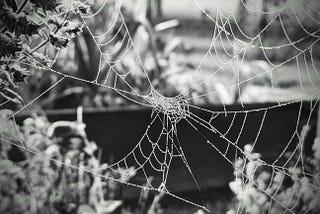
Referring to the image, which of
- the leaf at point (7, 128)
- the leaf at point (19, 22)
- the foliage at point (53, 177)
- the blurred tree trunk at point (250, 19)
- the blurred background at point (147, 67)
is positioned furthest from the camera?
the blurred tree trunk at point (250, 19)

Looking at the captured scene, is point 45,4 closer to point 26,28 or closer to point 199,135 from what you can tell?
point 26,28

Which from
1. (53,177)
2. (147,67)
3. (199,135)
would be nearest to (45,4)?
(53,177)

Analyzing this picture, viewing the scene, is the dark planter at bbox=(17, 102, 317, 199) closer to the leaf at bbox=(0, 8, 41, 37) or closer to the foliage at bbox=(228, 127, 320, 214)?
the foliage at bbox=(228, 127, 320, 214)

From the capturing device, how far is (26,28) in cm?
176

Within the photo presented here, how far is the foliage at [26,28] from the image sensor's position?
1748 millimetres

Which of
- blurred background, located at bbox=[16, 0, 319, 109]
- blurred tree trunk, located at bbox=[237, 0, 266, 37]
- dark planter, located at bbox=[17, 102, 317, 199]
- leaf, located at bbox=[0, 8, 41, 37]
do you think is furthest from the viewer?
blurred tree trunk, located at bbox=[237, 0, 266, 37]

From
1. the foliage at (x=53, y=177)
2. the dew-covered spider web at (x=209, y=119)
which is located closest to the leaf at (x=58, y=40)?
the dew-covered spider web at (x=209, y=119)

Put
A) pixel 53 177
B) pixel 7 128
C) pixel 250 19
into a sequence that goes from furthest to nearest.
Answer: pixel 250 19
pixel 53 177
pixel 7 128

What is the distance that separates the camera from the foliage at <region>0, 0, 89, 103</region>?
1748 millimetres

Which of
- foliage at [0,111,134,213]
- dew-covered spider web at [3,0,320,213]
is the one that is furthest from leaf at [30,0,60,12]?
foliage at [0,111,134,213]

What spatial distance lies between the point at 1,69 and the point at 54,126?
54.2 inches

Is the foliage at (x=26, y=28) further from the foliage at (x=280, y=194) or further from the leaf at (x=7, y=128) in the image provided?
the foliage at (x=280, y=194)

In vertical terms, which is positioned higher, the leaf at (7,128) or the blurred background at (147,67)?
the blurred background at (147,67)

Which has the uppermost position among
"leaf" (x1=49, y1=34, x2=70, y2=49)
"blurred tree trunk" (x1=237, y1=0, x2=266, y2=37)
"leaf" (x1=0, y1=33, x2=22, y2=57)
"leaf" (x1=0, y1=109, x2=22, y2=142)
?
"blurred tree trunk" (x1=237, y1=0, x2=266, y2=37)
